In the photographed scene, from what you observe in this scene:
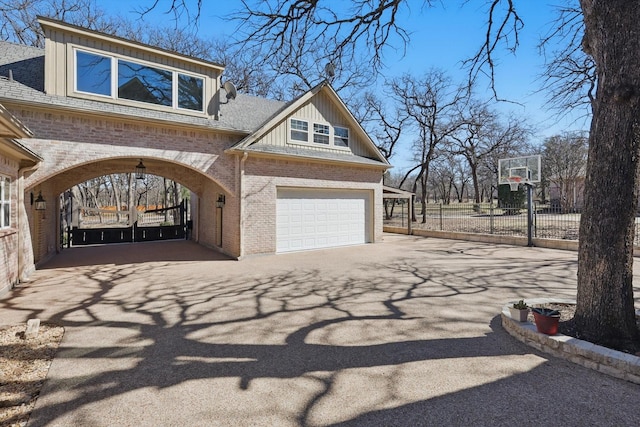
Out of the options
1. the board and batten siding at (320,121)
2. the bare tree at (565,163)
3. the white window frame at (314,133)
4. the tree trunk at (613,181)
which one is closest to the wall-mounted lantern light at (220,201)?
the board and batten siding at (320,121)

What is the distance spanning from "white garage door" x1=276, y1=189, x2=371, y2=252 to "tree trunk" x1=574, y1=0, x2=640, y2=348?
9.38 meters

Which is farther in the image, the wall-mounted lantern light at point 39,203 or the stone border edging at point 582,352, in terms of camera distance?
the wall-mounted lantern light at point 39,203

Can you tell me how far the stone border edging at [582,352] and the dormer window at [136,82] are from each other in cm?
1082

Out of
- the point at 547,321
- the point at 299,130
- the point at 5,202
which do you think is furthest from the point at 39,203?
the point at 547,321

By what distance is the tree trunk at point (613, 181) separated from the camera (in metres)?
4.00

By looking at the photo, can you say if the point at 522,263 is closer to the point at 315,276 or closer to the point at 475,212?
the point at 315,276

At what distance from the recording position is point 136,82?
9836mm

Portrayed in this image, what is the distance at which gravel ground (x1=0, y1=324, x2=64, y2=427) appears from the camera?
2980 mm

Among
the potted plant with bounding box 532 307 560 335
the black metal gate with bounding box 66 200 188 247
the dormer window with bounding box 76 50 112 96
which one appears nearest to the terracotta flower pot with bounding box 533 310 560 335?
the potted plant with bounding box 532 307 560 335

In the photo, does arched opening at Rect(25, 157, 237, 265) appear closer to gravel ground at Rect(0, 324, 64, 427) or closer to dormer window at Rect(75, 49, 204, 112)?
dormer window at Rect(75, 49, 204, 112)

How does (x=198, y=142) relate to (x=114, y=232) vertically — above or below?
above

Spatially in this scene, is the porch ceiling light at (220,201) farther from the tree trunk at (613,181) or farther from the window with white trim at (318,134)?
the tree trunk at (613,181)

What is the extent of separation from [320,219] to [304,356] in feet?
31.2

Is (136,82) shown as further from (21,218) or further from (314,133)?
(314,133)
